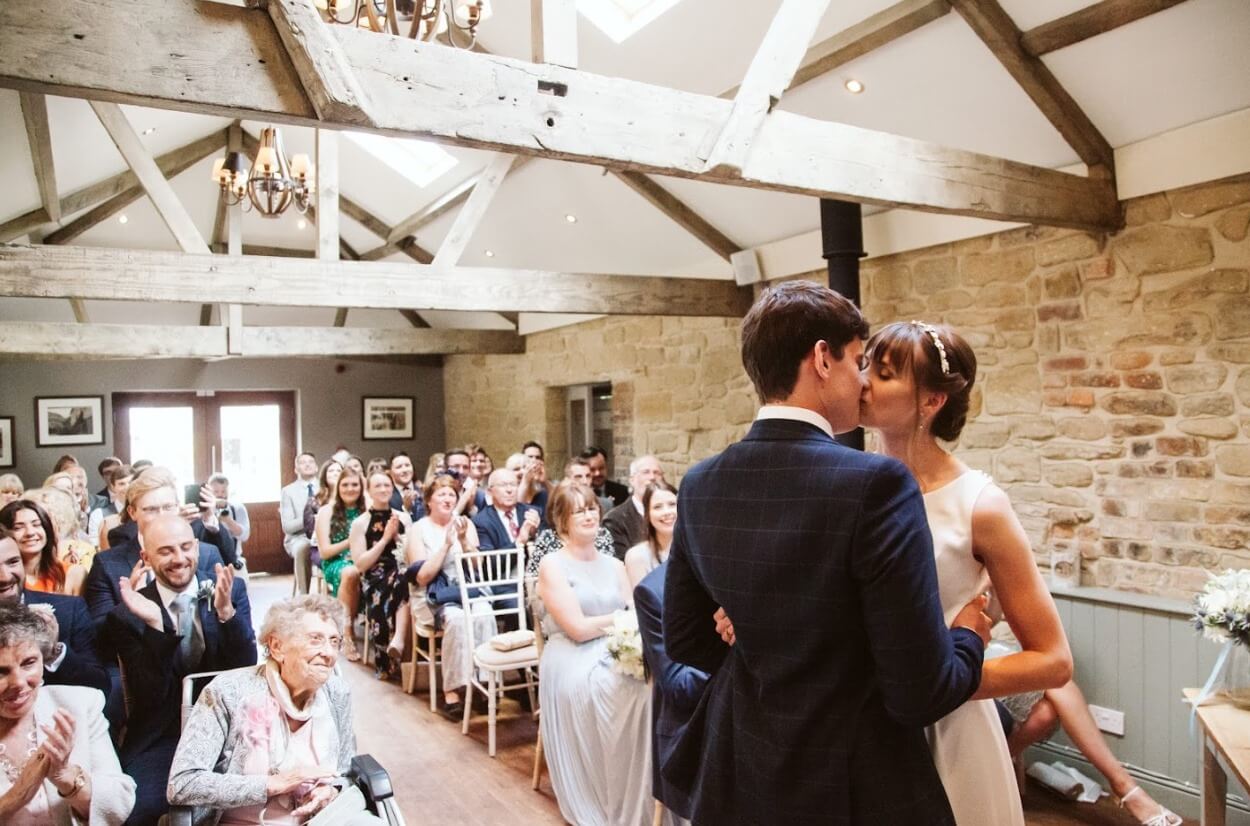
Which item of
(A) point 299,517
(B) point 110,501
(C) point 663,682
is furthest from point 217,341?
(C) point 663,682

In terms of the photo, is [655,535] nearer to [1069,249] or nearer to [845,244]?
[845,244]

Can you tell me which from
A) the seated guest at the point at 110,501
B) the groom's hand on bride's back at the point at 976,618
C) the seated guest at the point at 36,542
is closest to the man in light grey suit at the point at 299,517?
the seated guest at the point at 110,501

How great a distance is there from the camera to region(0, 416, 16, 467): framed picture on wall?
29.5 ft

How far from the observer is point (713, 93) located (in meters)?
5.05

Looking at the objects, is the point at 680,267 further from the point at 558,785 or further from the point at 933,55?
the point at 558,785

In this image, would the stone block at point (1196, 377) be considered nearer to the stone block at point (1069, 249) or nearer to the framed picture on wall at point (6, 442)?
the stone block at point (1069, 249)

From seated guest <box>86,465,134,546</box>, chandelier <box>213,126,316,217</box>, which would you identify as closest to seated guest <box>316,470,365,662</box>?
seated guest <box>86,465,134,546</box>

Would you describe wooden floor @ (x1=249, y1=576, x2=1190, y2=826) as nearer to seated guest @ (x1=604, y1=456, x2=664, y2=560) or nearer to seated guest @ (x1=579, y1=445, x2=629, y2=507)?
seated guest @ (x1=604, y1=456, x2=664, y2=560)

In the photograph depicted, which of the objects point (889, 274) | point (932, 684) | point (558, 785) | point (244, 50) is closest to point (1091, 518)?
point (889, 274)

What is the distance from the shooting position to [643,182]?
608cm

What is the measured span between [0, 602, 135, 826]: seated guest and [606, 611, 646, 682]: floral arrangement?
1.51 m

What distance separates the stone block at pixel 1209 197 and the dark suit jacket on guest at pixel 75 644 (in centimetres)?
449

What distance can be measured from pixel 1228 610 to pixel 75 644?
338 cm

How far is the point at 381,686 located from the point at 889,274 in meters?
4.03
